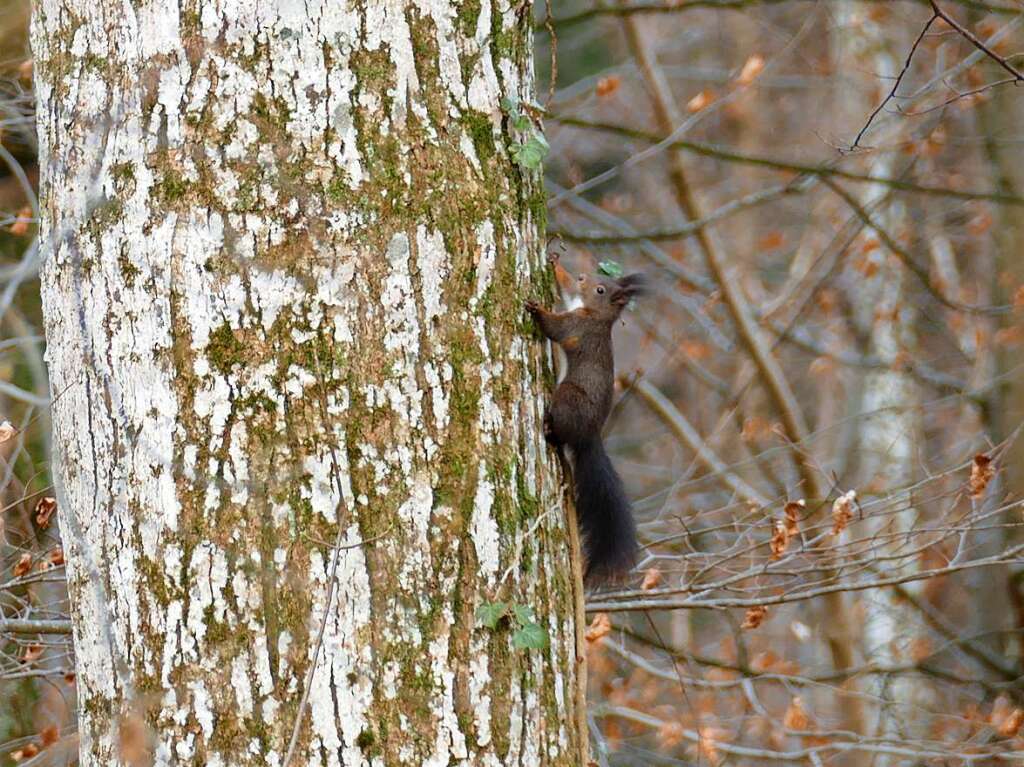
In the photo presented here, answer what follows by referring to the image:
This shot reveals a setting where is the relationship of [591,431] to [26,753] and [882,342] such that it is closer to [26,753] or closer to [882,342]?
[26,753]

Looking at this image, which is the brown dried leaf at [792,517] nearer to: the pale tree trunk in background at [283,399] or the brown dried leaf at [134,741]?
the pale tree trunk in background at [283,399]

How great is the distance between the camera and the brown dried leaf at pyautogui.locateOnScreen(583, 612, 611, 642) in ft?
11.6

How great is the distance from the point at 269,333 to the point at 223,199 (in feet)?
0.73

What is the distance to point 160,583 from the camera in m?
1.84

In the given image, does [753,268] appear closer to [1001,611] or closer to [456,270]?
[1001,611]

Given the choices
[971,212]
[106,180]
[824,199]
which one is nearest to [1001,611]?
[971,212]

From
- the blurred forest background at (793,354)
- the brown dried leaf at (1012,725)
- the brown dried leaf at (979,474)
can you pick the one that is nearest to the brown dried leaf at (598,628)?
the blurred forest background at (793,354)

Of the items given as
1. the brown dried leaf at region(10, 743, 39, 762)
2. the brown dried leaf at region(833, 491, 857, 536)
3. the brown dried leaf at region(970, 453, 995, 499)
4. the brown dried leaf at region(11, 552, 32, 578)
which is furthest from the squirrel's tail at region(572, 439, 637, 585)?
the brown dried leaf at region(10, 743, 39, 762)

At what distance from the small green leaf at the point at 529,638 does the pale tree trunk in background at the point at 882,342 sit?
4.42 meters

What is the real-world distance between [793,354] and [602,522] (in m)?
6.55

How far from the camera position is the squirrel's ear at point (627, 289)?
329 cm

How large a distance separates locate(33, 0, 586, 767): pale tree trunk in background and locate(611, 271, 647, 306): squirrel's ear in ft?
4.25

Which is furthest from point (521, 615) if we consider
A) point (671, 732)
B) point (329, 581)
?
point (671, 732)

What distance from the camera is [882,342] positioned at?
7.38 meters
